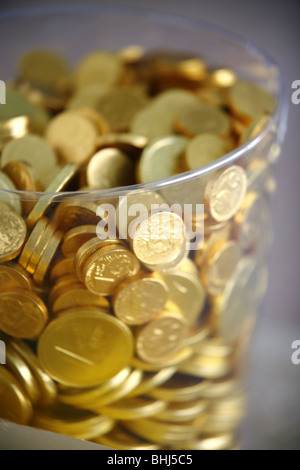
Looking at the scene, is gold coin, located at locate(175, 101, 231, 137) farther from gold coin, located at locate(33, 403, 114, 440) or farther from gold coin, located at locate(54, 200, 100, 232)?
gold coin, located at locate(33, 403, 114, 440)

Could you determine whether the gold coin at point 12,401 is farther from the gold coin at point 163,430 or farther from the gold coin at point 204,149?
the gold coin at point 204,149

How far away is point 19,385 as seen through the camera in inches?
20.6

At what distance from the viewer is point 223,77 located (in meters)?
0.77

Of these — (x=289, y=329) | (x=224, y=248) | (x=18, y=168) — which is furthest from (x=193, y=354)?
(x=289, y=329)

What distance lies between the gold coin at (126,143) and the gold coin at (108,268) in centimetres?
16

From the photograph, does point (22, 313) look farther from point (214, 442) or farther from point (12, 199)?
point (214, 442)

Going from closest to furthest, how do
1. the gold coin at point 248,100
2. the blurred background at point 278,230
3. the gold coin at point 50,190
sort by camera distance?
the gold coin at point 50,190, the gold coin at point 248,100, the blurred background at point 278,230

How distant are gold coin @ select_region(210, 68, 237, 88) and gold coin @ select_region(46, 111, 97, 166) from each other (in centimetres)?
22

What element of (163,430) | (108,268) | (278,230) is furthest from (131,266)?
(278,230)

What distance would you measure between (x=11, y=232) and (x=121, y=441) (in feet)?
0.91

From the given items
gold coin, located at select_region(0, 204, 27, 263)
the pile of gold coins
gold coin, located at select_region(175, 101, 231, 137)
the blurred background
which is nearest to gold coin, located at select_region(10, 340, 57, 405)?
the pile of gold coins

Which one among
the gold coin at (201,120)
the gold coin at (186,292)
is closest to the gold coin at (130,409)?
the gold coin at (186,292)

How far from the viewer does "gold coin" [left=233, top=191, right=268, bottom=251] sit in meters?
0.56

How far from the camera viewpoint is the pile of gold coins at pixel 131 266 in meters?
0.47
